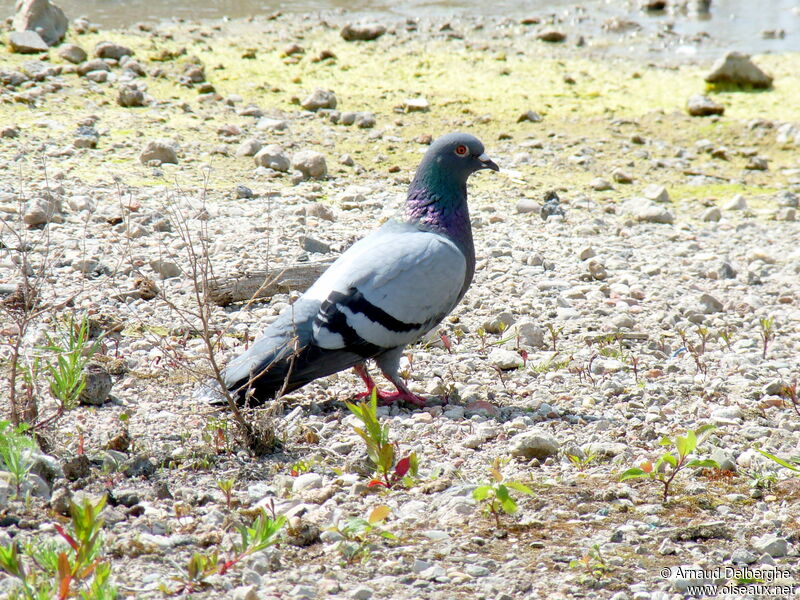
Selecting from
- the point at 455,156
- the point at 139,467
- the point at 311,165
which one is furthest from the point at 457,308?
the point at 139,467

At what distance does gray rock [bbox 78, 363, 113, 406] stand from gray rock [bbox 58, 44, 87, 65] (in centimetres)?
666

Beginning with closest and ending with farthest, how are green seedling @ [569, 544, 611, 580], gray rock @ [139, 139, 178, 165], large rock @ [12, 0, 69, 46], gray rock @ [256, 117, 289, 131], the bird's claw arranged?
green seedling @ [569, 544, 611, 580], the bird's claw, gray rock @ [139, 139, 178, 165], gray rock @ [256, 117, 289, 131], large rock @ [12, 0, 69, 46]

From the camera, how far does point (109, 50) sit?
10297 millimetres

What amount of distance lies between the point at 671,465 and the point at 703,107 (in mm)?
7455

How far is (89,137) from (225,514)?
5347mm

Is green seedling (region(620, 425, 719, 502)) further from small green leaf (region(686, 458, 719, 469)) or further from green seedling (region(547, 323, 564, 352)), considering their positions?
green seedling (region(547, 323, 564, 352))

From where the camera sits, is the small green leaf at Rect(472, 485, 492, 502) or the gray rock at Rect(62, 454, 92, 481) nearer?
the small green leaf at Rect(472, 485, 492, 502)

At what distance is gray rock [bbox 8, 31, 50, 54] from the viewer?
33.1 ft

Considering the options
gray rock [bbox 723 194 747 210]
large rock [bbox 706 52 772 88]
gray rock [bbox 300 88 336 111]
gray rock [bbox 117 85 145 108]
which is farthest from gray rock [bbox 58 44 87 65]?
large rock [bbox 706 52 772 88]

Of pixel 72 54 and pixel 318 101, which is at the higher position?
pixel 72 54

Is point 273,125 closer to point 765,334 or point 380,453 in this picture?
point 765,334

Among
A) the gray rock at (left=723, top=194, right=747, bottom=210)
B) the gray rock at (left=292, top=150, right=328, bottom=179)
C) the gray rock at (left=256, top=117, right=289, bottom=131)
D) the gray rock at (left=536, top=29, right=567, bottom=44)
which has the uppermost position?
the gray rock at (left=536, top=29, right=567, bottom=44)

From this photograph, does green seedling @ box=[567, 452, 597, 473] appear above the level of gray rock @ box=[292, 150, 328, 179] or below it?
below

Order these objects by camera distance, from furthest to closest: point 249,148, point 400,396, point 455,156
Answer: point 249,148 → point 455,156 → point 400,396
